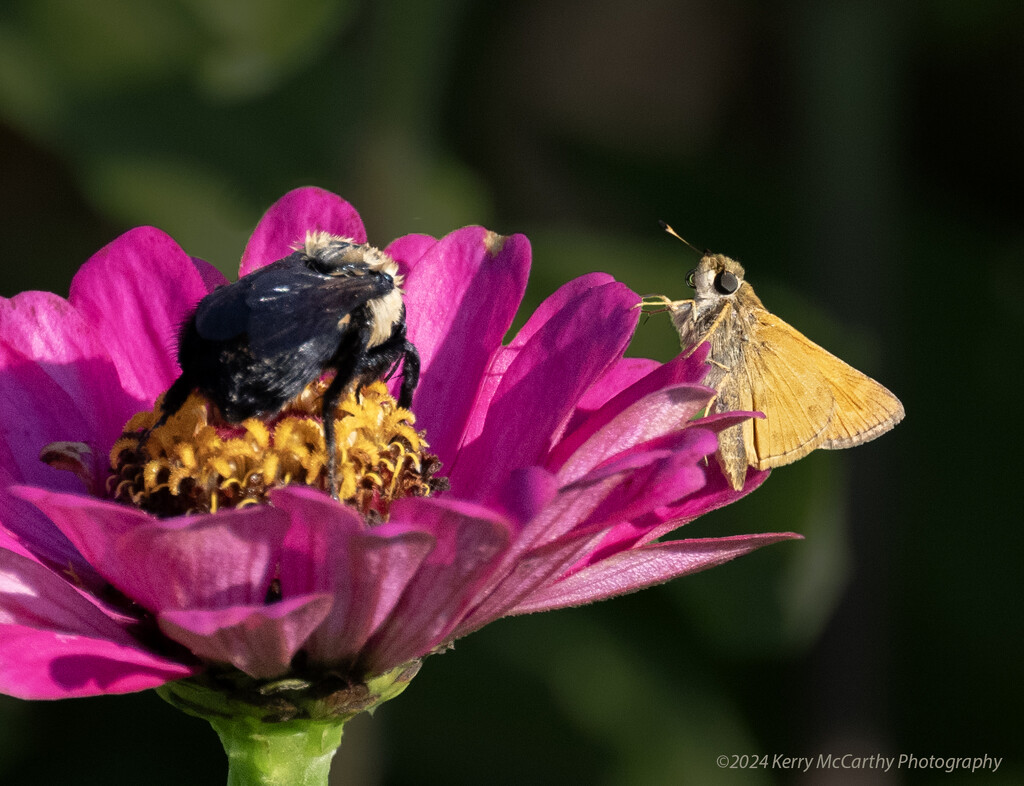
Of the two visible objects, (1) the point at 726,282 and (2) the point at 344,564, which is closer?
(2) the point at 344,564

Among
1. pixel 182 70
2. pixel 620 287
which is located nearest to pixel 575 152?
pixel 182 70

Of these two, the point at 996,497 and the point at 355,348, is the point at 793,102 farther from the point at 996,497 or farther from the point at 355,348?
the point at 355,348

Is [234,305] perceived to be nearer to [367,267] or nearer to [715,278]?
[367,267]

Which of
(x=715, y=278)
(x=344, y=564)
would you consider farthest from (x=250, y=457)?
A: (x=715, y=278)

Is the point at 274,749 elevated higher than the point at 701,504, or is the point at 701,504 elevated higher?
the point at 701,504

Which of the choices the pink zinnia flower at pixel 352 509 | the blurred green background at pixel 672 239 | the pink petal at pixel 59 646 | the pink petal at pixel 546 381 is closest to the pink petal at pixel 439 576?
the pink zinnia flower at pixel 352 509
